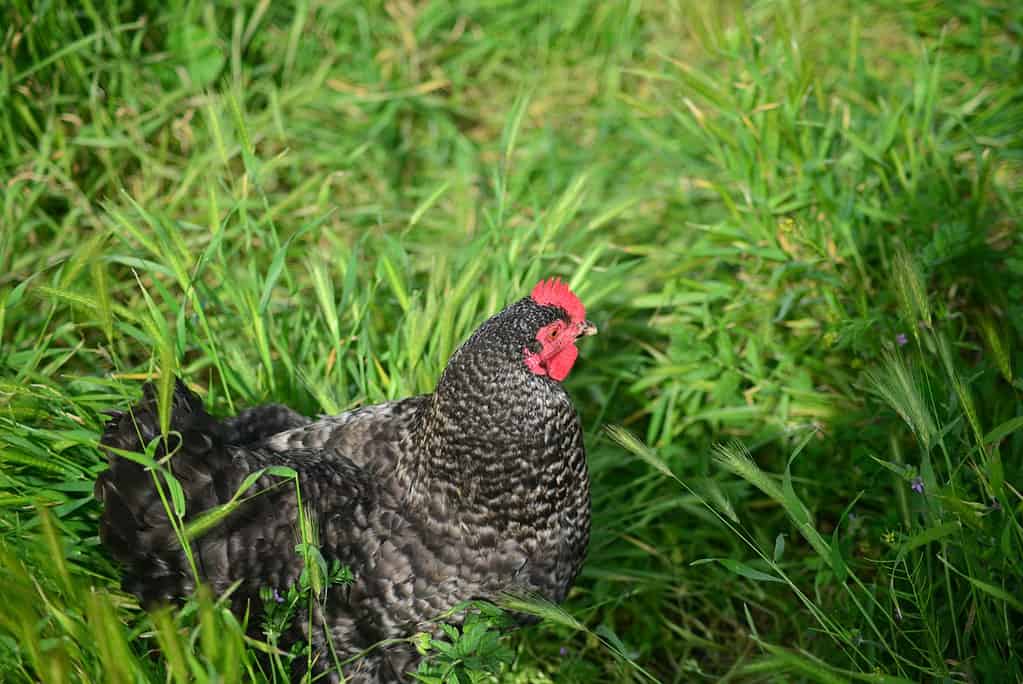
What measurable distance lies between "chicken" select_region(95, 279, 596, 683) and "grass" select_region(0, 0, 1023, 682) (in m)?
0.21

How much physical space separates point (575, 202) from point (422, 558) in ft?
5.50

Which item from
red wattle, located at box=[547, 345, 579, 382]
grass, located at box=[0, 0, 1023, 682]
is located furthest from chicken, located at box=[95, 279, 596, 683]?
grass, located at box=[0, 0, 1023, 682]

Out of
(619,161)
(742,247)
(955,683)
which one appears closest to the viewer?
(955,683)

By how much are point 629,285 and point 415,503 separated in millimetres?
1752

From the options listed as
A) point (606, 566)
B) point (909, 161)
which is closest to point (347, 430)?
point (606, 566)

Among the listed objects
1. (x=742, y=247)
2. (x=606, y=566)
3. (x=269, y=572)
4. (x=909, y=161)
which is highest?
(x=909, y=161)

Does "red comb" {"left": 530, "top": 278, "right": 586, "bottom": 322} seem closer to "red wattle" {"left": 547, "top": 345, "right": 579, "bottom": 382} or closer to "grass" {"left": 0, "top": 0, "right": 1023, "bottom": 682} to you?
"red wattle" {"left": 547, "top": 345, "right": 579, "bottom": 382}

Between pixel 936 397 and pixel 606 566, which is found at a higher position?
pixel 936 397

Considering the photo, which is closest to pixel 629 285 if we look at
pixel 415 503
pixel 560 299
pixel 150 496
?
pixel 560 299

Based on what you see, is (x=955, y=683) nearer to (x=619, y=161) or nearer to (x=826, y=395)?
(x=826, y=395)

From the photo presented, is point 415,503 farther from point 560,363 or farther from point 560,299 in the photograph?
point 560,299

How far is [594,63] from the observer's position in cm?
500

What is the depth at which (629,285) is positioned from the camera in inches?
152

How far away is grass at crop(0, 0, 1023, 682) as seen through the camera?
2363 mm
